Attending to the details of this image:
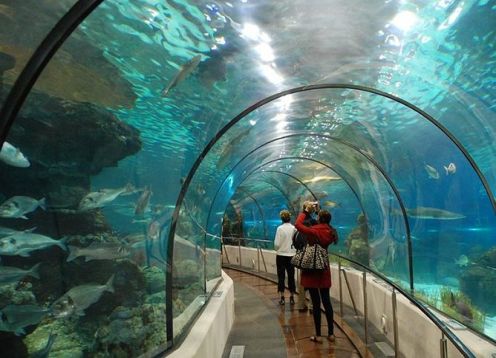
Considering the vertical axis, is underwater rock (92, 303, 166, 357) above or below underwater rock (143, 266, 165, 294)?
below

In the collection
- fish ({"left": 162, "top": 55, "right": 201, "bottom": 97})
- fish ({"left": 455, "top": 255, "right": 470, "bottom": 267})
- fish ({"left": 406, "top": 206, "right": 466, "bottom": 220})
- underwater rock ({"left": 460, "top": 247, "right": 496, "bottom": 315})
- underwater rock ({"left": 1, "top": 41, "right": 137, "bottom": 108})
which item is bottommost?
underwater rock ({"left": 460, "top": 247, "right": 496, "bottom": 315})

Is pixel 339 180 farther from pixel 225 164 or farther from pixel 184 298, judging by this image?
pixel 184 298

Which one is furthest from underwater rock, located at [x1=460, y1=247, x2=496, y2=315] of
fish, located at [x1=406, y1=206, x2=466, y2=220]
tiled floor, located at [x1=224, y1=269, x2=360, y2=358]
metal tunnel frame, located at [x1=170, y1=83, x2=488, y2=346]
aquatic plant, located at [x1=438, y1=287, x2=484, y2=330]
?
tiled floor, located at [x1=224, y1=269, x2=360, y2=358]

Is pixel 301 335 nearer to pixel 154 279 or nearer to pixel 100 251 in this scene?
pixel 154 279

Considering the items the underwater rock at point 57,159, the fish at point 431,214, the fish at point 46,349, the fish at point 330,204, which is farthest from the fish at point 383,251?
the fish at point 46,349

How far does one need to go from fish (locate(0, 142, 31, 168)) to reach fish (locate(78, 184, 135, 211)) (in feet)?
2.26

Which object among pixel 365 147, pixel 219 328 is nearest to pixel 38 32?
pixel 219 328

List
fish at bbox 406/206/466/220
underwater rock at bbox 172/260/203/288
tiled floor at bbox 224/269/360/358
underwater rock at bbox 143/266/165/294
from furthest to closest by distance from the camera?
fish at bbox 406/206/466/220 < tiled floor at bbox 224/269/360/358 < underwater rock at bbox 172/260/203/288 < underwater rock at bbox 143/266/165/294

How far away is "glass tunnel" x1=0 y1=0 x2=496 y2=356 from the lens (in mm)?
2473

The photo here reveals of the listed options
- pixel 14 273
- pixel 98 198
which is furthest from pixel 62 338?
pixel 98 198

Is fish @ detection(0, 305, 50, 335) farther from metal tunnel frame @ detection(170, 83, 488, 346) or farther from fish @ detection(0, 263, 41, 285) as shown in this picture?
metal tunnel frame @ detection(170, 83, 488, 346)

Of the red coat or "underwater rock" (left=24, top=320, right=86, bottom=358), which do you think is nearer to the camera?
"underwater rock" (left=24, top=320, right=86, bottom=358)

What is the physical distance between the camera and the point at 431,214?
866 centimetres

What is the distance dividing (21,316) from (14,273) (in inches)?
10.5
